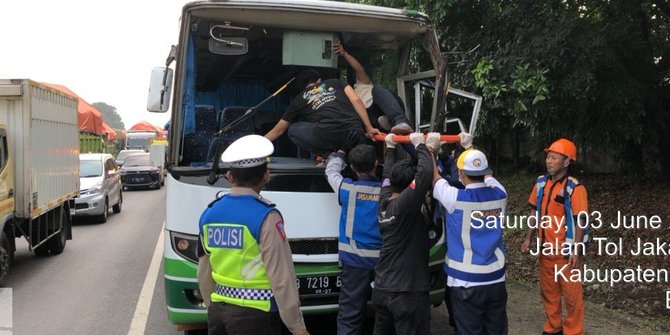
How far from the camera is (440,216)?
4469 mm

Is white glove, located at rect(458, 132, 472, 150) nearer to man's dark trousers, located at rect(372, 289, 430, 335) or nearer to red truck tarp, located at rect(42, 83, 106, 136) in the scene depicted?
man's dark trousers, located at rect(372, 289, 430, 335)

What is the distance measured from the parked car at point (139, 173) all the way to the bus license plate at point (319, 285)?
1914cm

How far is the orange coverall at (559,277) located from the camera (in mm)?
4840

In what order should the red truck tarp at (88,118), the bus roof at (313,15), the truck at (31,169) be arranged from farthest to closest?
the red truck tarp at (88,118)
the truck at (31,169)
the bus roof at (313,15)

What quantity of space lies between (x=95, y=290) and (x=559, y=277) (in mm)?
5438

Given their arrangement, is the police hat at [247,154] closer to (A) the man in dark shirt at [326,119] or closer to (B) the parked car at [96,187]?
(A) the man in dark shirt at [326,119]

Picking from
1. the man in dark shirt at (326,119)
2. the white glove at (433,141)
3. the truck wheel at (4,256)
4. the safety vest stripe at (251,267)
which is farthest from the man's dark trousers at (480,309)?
the truck wheel at (4,256)

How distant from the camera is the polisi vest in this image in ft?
9.20

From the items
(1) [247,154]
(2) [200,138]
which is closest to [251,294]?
(1) [247,154]

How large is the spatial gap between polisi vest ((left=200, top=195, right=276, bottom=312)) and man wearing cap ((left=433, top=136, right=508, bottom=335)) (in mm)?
1559

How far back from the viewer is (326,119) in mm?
4695

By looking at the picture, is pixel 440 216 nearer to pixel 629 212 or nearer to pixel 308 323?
pixel 308 323

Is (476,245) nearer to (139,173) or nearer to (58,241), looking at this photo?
(58,241)

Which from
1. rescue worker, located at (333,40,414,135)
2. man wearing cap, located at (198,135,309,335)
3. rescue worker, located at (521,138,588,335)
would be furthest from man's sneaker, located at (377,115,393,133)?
man wearing cap, located at (198,135,309,335)
